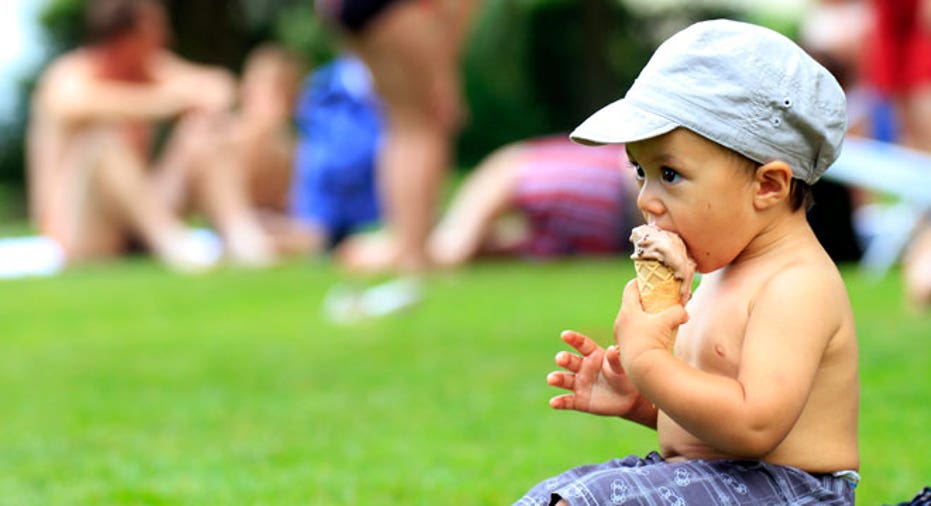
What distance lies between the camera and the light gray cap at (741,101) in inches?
63.2

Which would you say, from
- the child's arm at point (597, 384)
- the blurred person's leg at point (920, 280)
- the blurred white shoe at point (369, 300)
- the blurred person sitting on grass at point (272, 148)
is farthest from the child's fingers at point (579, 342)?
the blurred person sitting on grass at point (272, 148)

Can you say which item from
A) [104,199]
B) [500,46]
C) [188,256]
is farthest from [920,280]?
[500,46]

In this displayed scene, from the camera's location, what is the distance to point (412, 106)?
6.32 m

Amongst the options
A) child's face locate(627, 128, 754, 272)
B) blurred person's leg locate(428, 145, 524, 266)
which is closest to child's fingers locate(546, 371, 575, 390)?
child's face locate(627, 128, 754, 272)

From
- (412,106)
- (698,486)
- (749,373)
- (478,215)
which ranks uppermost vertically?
(412,106)

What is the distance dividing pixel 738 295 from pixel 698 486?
0.25m

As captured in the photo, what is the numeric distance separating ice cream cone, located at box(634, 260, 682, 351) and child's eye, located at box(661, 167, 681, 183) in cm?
11

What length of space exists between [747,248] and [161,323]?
3.94 metres

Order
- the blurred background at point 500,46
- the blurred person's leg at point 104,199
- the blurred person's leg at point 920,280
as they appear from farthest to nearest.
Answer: the blurred background at point 500,46 → the blurred person's leg at point 104,199 → the blurred person's leg at point 920,280

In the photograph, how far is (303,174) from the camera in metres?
9.43

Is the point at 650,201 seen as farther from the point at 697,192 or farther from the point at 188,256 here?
the point at 188,256

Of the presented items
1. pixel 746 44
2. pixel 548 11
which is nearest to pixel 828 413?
pixel 746 44

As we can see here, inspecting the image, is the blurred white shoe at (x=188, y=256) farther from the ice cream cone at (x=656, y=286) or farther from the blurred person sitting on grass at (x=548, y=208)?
the ice cream cone at (x=656, y=286)

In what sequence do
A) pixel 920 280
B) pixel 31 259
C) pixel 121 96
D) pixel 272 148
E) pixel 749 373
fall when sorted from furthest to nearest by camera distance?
pixel 272 148 < pixel 31 259 < pixel 121 96 < pixel 920 280 < pixel 749 373
